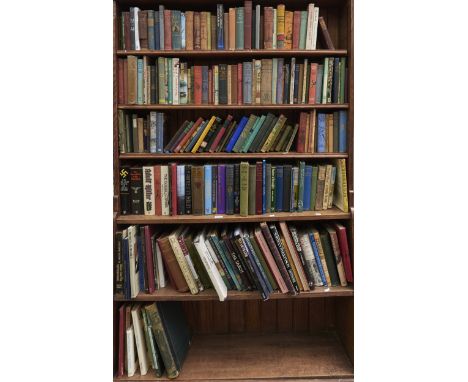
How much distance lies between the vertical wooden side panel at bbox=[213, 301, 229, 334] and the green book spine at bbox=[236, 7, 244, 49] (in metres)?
1.54

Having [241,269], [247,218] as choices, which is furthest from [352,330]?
[247,218]

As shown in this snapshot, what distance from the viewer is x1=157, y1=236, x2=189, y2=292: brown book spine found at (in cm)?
185

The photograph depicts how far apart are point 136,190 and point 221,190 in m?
0.46

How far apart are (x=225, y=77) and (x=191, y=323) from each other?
4.98 feet

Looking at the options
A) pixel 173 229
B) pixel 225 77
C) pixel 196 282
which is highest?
pixel 225 77

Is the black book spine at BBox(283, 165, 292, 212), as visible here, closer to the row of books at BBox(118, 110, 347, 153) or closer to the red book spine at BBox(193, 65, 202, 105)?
the row of books at BBox(118, 110, 347, 153)

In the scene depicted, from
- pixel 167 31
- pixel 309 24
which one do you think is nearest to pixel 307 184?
pixel 309 24

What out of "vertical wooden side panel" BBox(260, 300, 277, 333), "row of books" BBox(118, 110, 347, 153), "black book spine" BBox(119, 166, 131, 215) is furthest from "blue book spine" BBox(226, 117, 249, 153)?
"vertical wooden side panel" BBox(260, 300, 277, 333)

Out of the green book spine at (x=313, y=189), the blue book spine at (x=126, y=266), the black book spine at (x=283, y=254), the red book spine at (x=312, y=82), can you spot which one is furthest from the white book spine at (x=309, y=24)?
the blue book spine at (x=126, y=266)

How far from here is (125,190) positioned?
1.92 meters

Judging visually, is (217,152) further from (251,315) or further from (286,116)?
(251,315)

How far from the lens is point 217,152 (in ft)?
6.41

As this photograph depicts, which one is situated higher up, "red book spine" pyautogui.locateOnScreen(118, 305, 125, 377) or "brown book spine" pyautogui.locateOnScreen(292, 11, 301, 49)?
"brown book spine" pyautogui.locateOnScreen(292, 11, 301, 49)

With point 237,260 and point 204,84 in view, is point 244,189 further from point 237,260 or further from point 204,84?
point 204,84
